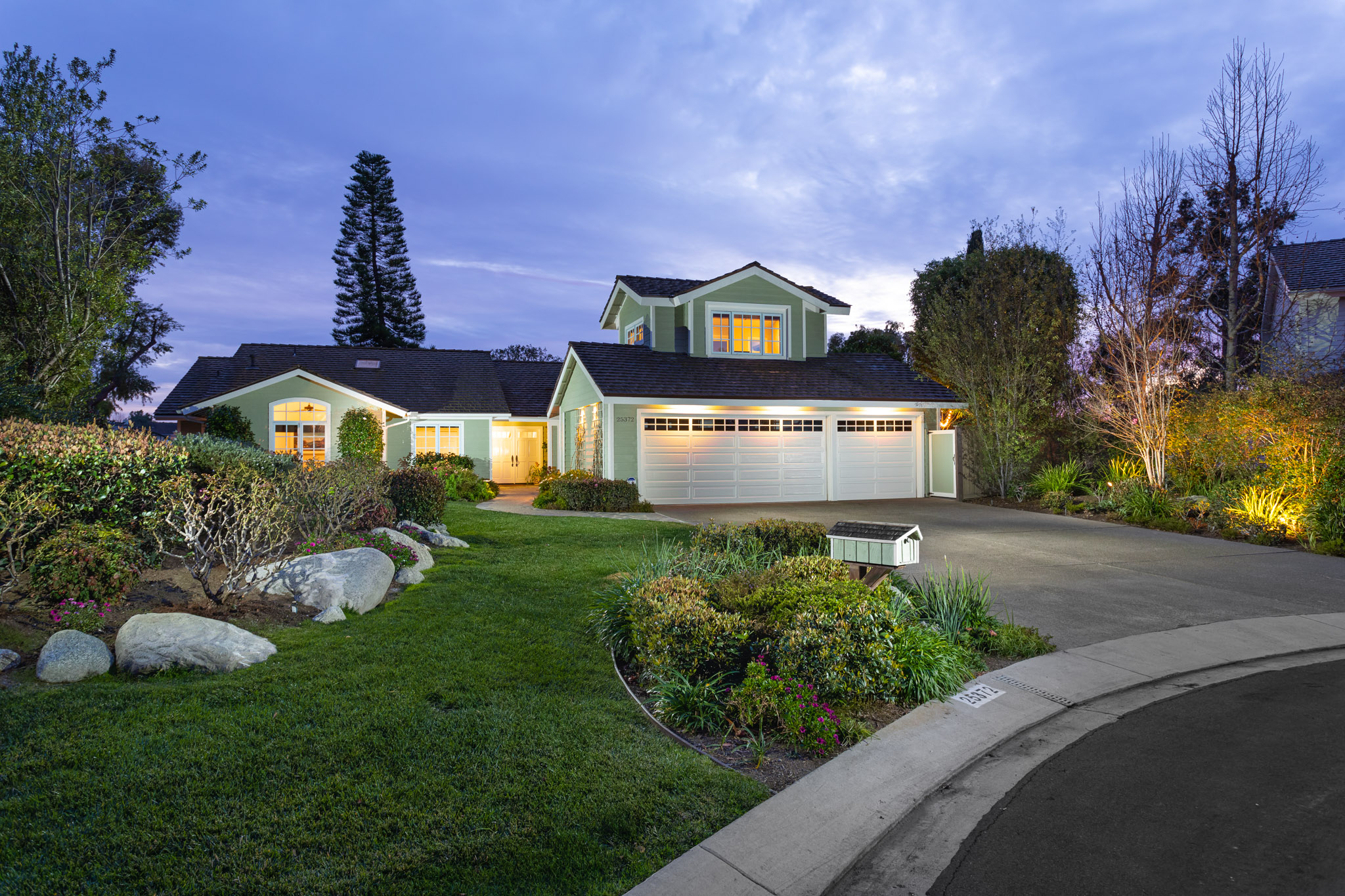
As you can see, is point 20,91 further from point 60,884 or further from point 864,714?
point 864,714

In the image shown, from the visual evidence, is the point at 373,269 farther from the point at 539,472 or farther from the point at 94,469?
the point at 94,469

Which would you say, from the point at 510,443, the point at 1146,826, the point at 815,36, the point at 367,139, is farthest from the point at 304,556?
the point at 367,139

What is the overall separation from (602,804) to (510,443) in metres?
23.9

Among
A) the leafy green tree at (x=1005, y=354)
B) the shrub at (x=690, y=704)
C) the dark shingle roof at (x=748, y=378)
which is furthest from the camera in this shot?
the leafy green tree at (x=1005, y=354)

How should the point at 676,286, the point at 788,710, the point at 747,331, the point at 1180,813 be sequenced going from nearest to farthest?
1. the point at 1180,813
2. the point at 788,710
3. the point at 747,331
4. the point at 676,286

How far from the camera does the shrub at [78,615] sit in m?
5.66

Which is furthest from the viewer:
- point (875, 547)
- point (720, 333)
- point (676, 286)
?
point (676, 286)

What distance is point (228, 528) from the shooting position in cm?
714

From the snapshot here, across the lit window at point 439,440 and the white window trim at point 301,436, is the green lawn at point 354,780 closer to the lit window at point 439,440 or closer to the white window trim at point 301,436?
the white window trim at point 301,436

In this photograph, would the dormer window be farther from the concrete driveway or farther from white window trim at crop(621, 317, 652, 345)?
the concrete driveway

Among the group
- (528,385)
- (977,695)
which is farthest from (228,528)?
(528,385)

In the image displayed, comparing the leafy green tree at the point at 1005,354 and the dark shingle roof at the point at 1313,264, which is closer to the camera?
the leafy green tree at the point at 1005,354

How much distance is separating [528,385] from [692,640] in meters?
24.1

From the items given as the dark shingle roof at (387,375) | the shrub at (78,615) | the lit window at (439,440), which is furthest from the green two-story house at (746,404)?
the shrub at (78,615)
